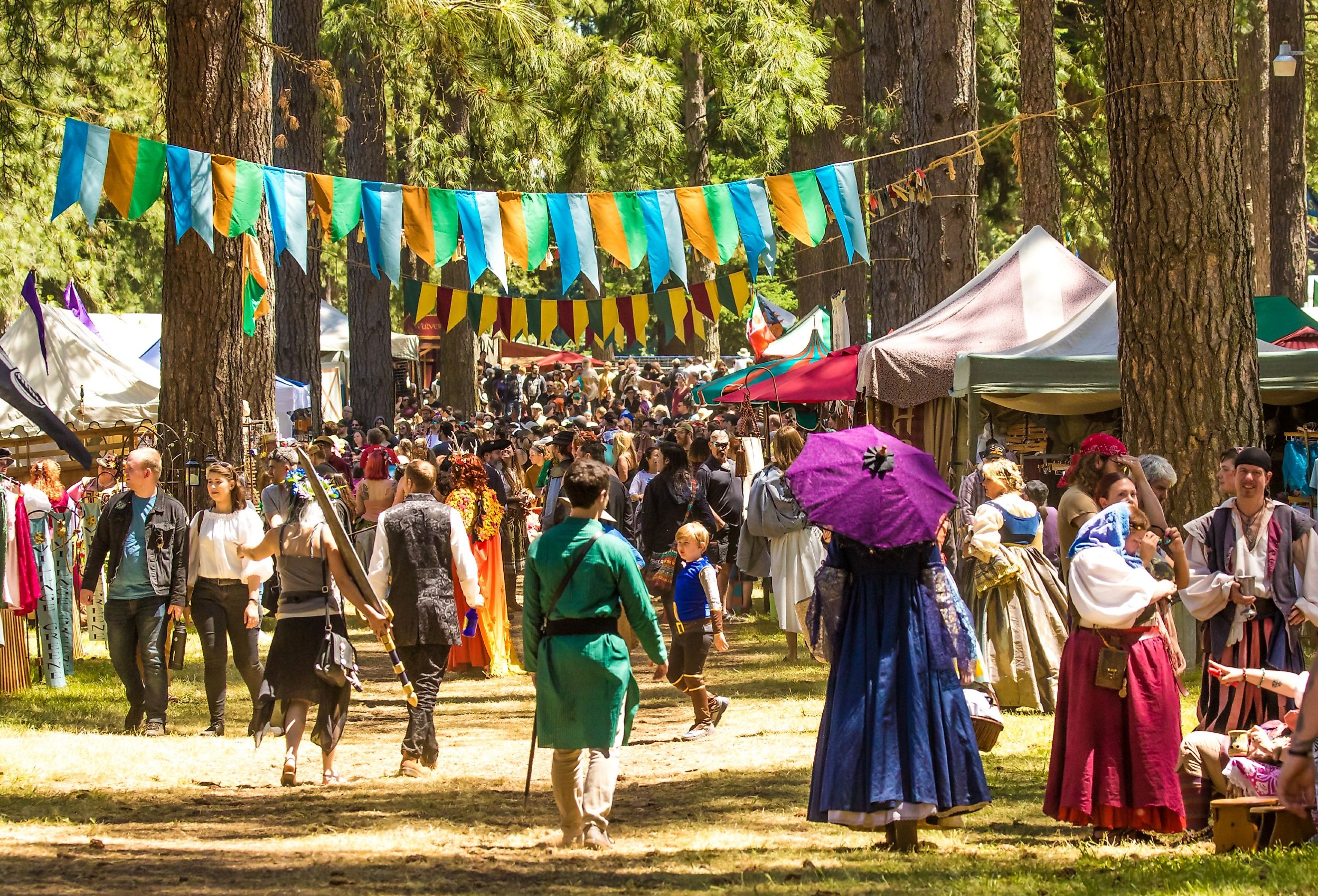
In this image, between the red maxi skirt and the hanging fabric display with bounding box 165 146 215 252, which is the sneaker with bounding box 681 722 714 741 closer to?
the red maxi skirt

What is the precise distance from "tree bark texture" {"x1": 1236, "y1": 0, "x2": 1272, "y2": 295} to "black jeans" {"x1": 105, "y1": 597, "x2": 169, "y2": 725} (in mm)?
18768

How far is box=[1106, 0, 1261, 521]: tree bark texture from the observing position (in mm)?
9289

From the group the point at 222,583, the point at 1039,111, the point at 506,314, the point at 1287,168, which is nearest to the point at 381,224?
the point at 222,583

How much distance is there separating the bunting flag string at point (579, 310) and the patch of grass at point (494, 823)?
13.3 meters

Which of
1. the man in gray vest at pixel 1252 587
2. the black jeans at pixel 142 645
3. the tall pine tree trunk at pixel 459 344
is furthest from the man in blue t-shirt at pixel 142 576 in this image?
the tall pine tree trunk at pixel 459 344

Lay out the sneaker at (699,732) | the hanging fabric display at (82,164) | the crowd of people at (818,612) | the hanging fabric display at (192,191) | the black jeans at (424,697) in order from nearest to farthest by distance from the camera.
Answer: the crowd of people at (818,612), the black jeans at (424,697), the sneaker at (699,732), the hanging fabric display at (82,164), the hanging fabric display at (192,191)

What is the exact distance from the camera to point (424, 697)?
8.16 metres

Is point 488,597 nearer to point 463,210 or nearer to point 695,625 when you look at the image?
point 463,210

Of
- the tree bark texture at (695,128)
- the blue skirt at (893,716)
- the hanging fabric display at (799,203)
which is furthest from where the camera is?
the tree bark texture at (695,128)

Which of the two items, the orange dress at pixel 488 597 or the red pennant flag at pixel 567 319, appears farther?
the red pennant flag at pixel 567 319

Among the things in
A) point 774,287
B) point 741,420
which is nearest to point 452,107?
point 741,420

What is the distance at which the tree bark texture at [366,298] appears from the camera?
81.6 ft

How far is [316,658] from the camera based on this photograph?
7648mm

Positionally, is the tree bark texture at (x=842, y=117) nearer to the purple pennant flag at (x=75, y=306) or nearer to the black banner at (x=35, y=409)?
the purple pennant flag at (x=75, y=306)
